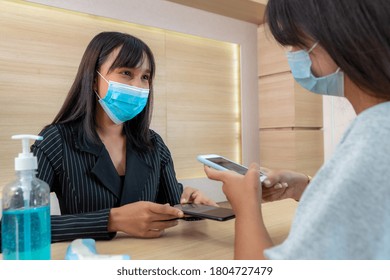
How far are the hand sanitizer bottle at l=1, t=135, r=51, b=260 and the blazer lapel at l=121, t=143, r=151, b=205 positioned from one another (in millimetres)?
628

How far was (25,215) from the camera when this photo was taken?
0.65 meters

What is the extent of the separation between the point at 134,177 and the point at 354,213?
0.99 m

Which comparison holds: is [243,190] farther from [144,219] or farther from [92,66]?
[92,66]

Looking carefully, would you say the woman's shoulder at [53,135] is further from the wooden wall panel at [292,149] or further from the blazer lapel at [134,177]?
the wooden wall panel at [292,149]

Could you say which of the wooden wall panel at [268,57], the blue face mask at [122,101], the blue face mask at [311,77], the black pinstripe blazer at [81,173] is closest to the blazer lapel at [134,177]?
the black pinstripe blazer at [81,173]

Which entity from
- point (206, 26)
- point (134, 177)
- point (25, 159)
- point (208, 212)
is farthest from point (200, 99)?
point (25, 159)

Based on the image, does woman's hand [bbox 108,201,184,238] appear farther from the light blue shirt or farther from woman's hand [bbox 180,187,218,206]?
the light blue shirt

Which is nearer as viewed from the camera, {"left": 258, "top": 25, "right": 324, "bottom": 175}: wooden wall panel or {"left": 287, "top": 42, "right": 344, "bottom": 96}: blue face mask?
{"left": 287, "top": 42, "right": 344, "bottom": 96}: blue face mask

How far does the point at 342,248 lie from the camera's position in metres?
0.49

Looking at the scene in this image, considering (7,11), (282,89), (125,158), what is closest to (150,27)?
(7,11)

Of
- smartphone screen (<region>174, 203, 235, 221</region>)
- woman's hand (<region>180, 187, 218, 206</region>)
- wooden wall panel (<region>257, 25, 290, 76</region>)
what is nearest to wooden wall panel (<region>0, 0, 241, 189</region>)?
wooden wall panel (<region>257, 25, 290, 76</region>)

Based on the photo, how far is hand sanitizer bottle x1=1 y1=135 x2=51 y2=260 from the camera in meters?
0.65

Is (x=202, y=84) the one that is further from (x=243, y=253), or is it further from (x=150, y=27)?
(x=243, y=253)

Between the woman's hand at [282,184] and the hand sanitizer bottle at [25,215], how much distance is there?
0.64m
